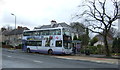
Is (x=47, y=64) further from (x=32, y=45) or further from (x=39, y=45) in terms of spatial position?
(x=32, y=45)

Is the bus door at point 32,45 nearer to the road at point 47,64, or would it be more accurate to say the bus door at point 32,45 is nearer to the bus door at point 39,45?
the bus door at point 39,45

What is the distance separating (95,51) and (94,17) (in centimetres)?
885

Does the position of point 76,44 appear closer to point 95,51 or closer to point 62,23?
point 95,51

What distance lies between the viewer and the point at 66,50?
93.9ft

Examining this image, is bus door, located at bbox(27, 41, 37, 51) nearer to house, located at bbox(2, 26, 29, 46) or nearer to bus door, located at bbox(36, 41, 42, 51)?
bus door, located at bbox(36, 41, 42, 51)

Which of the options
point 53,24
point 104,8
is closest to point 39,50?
point 104,8

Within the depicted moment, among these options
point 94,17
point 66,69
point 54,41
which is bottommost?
point 66,69

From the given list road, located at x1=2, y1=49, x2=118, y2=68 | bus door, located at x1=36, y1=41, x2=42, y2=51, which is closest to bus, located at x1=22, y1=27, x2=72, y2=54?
bus door, located at x1=36, y1=41, x2=42, y2=51

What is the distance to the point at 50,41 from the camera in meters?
29.8

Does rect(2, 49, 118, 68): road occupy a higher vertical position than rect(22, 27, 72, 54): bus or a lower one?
lower

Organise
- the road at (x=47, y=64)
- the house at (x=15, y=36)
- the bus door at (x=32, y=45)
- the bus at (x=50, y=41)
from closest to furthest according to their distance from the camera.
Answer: the road at (x=47, y=64) → the bus at (x=50, y=41) → the bus door at (x=32, y=45) → the house at (x=15, y=36)

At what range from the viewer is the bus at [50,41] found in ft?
93.0

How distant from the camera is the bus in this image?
2834cm

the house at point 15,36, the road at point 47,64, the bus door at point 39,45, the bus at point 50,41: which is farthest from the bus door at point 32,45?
the house at point 15,36
